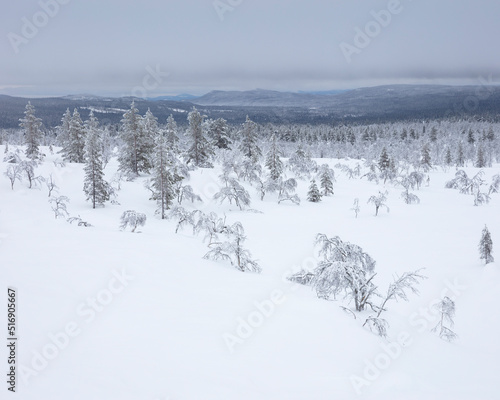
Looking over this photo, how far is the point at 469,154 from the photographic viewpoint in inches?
3720

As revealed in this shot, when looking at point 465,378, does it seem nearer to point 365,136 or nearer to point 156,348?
point 156,348

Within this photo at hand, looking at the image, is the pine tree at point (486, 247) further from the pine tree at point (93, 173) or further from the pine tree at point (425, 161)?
the pine tree at point (425, 161)

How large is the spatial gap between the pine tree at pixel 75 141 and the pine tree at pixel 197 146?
13271mm

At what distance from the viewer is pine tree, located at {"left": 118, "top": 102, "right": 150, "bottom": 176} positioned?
35562mm

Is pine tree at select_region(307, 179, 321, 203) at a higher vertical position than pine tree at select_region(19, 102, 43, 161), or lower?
lower

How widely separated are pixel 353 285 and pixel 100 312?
6704mm

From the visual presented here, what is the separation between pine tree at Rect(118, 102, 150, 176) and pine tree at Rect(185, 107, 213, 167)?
6.65 metres

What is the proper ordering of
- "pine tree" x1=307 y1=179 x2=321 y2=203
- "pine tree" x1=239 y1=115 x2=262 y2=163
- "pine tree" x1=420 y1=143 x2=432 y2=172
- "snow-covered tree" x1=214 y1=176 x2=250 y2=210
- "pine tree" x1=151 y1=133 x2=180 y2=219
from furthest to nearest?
A: "pine tree" x1=420 y1=143 x2=432 y2=172 → "pine tree" x1=239 y1=115 x2=262 y2=163 → "pine tree" x1=307 y1=179 x2=321 y2=203 → "snow-covered tree" x1=214 y1=176 x2=250 y2=210 → "pine tree" x1=151 y1=133 x2=180 y2=219

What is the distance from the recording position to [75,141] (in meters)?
40.2

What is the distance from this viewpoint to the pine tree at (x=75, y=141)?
39.3 metres
